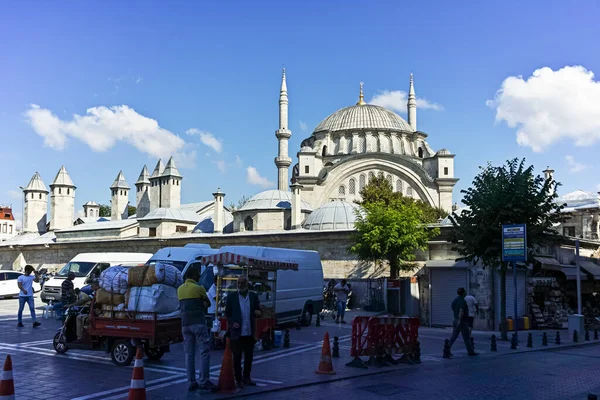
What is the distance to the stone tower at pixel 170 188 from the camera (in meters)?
54.9

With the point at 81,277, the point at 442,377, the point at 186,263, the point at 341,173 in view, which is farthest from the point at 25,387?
the point at 341,173

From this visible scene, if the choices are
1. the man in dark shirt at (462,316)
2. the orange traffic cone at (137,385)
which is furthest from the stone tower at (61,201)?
the orange traffic cone at (137,385)

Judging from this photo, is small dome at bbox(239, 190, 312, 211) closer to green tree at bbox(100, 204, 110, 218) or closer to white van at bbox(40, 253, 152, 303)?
white van at bbox(40, 253, 152, 303)

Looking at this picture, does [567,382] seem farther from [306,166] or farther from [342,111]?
[342,111]

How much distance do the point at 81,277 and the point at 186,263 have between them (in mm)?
8233

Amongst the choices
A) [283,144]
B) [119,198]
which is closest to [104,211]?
[119,198]

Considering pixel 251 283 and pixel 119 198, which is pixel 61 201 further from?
pixel 251 283

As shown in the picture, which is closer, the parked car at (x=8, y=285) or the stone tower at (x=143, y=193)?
the parked car at (x=8, y=285)

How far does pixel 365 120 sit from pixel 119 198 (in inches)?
1169

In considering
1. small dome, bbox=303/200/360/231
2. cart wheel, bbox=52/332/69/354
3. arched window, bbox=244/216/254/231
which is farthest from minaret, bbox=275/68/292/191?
cart wheel, bbox=52/332/69/354

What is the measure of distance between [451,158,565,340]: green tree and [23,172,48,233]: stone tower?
184ft

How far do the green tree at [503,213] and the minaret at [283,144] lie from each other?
121 feet

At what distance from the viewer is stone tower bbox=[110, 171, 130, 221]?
6806 cm

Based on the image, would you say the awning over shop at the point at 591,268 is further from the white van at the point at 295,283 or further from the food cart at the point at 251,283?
the food cart at the point at 251,283
